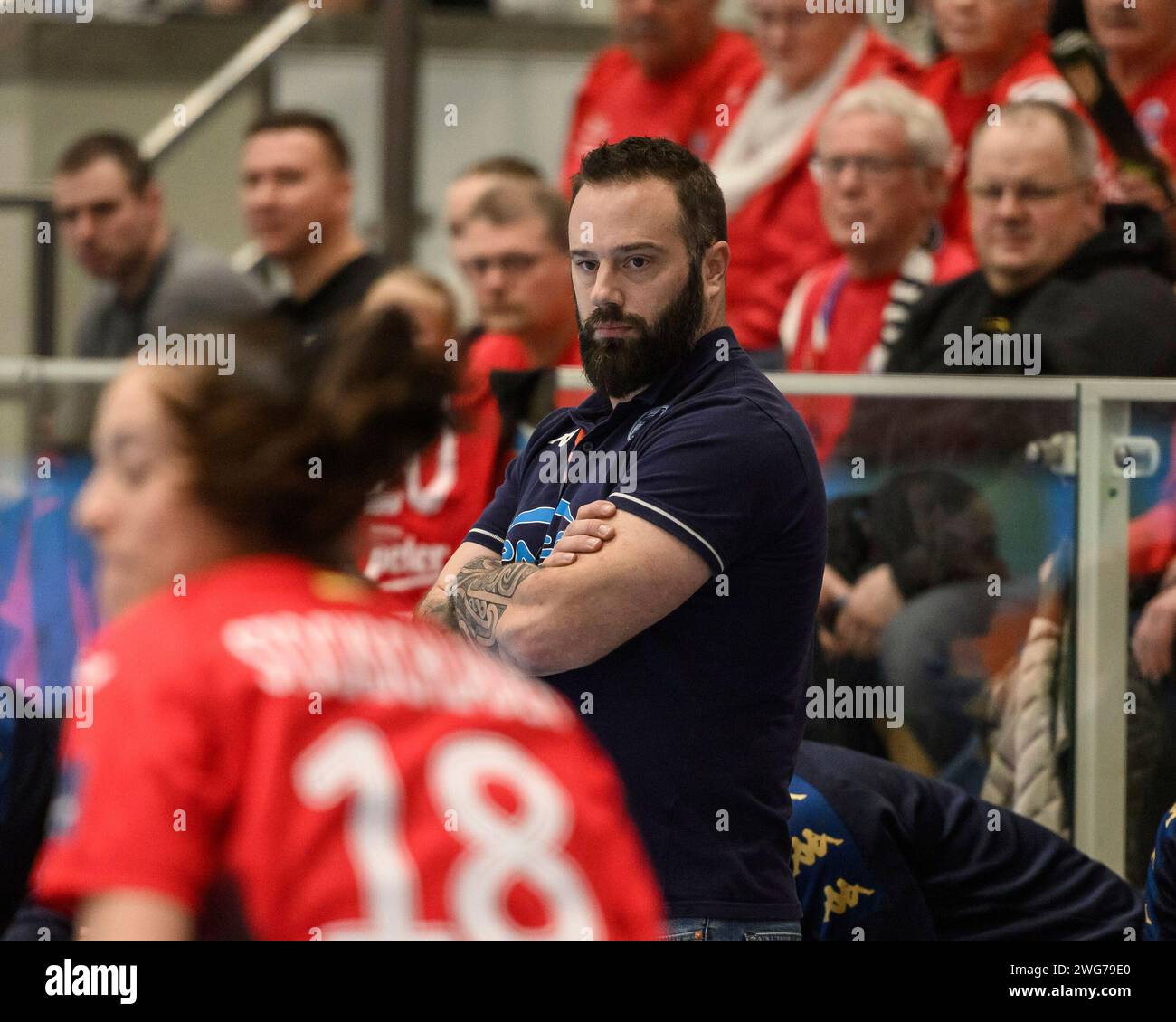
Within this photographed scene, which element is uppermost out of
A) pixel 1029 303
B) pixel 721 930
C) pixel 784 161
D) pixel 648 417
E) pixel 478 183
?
pixel 784 161

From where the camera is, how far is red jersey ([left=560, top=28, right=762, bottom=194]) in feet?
18.5

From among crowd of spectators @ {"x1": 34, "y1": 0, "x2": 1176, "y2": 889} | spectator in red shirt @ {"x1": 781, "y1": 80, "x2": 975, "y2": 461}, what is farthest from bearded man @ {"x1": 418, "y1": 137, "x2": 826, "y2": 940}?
spectator in red shirt @ {"x1": 781, "y1": 80, "x2": 975, "y2": 461}

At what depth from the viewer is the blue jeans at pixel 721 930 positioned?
2.68m

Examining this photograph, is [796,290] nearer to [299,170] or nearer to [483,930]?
[299,170]

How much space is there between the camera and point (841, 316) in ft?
16.1

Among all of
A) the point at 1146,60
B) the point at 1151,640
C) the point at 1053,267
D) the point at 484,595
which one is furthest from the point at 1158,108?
the point at 484,595

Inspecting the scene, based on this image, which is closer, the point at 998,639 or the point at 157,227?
the point at 998,639

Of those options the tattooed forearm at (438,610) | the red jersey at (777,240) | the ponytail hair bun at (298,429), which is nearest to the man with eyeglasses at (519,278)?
the red jersey at (777,240)

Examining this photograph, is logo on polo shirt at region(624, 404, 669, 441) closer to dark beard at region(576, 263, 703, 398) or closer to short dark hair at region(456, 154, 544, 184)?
dark beard at region(576, 263, 703, 398)

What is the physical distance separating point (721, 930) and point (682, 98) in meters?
3.54

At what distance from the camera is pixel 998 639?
417 cm

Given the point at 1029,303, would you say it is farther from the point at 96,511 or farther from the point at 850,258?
the point at 96,511
